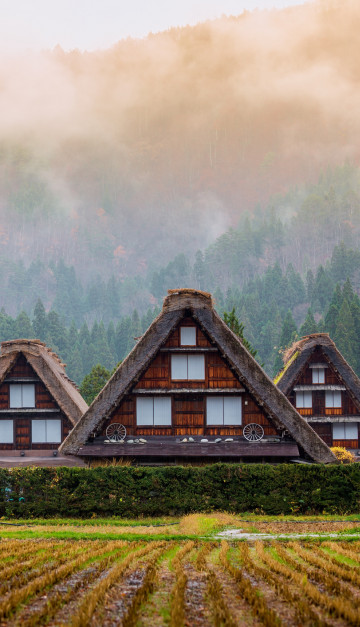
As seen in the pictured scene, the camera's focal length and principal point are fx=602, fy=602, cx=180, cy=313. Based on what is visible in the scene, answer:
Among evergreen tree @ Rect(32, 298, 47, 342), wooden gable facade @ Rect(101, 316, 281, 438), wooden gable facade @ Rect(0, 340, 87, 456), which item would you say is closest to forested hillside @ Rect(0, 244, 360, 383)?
evergreen tree @ Rect(32, 298, 47, 342)

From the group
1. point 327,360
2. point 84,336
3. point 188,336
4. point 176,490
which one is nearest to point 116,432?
point 176,490

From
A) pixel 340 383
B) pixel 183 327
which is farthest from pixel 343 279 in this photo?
pixel 183 327

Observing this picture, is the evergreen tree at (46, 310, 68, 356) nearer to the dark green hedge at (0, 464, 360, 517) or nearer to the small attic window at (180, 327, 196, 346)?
the small attic window at (180, 327, 196, 346)

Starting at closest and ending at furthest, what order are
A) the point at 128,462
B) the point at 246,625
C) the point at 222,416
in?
the point at 246,625, the point at 128,462, the point at 222,416

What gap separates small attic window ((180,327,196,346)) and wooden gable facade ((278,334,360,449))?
16067 millimetres

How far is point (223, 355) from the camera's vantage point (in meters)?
26.9

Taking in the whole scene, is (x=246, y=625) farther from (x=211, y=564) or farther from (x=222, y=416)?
(x=222, y=416)

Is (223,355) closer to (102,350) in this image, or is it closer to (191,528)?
(191,528)

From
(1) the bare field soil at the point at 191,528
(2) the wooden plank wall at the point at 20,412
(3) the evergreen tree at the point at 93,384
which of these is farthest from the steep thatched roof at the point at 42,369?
(3) the evergreen tree at the point at 93,384

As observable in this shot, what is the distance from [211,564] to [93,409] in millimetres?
14096

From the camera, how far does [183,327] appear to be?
27.8 metres

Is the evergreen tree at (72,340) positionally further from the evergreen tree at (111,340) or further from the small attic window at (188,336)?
the small attic window at (188,336)

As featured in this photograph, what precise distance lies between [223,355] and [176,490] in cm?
697

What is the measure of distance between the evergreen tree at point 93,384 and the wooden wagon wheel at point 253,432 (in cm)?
3440
